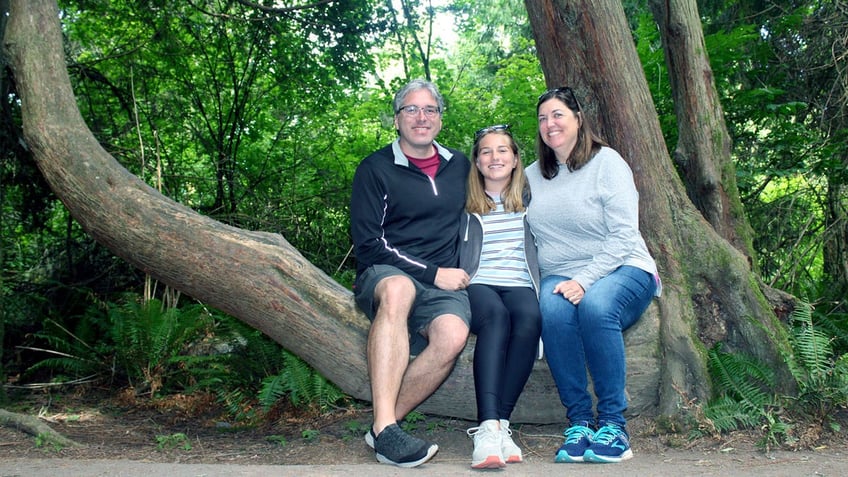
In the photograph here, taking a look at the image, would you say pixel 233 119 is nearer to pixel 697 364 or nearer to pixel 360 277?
pixel 360 277

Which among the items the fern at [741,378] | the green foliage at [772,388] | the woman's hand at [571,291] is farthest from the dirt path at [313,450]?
the woman's hand at [571,291]

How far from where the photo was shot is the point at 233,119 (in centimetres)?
1130

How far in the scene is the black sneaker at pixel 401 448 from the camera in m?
4.14

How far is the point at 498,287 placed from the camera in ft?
15.8

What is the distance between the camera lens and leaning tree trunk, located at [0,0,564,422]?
495 cm

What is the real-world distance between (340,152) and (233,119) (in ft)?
5.49

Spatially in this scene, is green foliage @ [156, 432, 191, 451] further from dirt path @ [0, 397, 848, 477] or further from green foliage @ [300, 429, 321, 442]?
green foliage @ [300, 429, 321, 442]

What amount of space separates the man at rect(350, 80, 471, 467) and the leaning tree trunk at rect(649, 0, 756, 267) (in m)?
2.16

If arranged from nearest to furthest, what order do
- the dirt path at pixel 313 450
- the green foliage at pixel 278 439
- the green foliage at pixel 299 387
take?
the dirt path at pixel 313 450, the green foliage at pixel 278 439, the green foliage at pixel 299 387

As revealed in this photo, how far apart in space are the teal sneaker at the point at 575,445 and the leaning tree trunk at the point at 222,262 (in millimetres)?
687

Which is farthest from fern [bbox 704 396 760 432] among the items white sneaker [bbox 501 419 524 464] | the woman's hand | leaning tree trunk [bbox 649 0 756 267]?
leaning tree trunk [bbox 649 0 756 267]

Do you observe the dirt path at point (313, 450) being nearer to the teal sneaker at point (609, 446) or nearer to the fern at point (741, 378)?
the teal sneaker at point (609, 446)

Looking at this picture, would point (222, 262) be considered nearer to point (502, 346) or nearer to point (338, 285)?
point (338, 285)

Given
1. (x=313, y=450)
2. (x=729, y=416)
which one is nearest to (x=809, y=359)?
(x=729, y=416)
